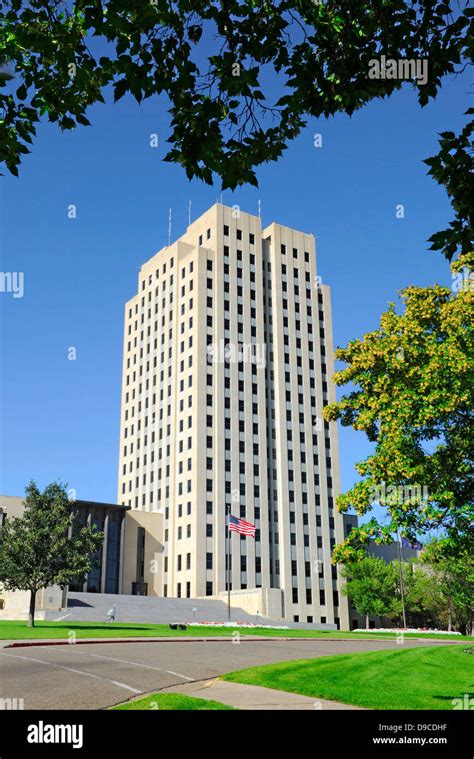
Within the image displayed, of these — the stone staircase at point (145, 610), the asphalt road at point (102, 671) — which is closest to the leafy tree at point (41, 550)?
the stone staircase at point (145, 610)

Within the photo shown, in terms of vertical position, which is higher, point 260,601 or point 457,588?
point 457,588

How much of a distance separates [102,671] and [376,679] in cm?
595

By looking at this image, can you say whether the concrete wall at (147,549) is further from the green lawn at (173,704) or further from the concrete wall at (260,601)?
the green lawn at (173,704)

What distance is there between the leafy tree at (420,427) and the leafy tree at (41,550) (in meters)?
24.6

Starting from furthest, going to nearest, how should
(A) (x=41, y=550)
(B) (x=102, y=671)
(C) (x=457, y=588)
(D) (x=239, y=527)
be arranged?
(C) (x=457, y=588), (D) (x=239, y=527), (A) (x=41, y=550), (B) (x=102, y=671)

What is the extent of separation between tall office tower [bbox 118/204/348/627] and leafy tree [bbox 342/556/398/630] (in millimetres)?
6877

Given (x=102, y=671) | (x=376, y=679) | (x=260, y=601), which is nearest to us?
(x=376, y=679)

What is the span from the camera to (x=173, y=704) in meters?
9.78

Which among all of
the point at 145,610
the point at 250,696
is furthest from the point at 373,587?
the point at 250,696

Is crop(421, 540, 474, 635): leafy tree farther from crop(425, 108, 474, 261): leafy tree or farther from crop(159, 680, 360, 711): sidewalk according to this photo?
crop(425, 108, 474, 261): leafy tree

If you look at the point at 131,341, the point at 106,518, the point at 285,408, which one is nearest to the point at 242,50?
the point at 106,518

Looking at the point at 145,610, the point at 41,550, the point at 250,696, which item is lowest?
the point at 145,610

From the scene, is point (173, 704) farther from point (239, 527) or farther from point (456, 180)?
point (239, 527)
